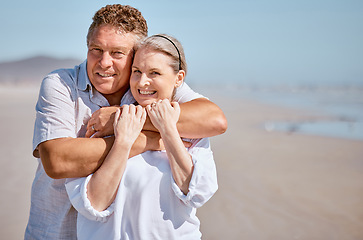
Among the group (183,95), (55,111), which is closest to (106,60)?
(55,111)

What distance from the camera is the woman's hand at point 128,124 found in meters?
2.08

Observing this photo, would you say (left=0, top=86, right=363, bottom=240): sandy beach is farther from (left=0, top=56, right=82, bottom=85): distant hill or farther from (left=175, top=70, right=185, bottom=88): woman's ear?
(left=0, top=56, right=82, bottom=85): distant hill

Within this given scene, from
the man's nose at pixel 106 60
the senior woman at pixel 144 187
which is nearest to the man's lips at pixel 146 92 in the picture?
the senior woman at pixel 144 187

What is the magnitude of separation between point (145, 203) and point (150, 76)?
2.56 feet

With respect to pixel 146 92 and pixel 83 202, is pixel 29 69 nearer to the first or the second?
pixel 146 92

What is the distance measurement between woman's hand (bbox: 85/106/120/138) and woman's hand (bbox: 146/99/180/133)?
0.77 ft

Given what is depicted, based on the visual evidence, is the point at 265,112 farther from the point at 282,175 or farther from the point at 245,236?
the point at 245,236

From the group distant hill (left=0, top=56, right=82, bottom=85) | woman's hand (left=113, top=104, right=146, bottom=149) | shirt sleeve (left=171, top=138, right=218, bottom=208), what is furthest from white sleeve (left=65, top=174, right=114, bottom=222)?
distant hill (left=0, top=56, right=82, bottom=85)

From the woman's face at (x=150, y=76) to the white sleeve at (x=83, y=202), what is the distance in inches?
24.7

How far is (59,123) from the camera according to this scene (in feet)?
7.45

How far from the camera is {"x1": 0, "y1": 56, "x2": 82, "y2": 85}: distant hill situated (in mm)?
34312

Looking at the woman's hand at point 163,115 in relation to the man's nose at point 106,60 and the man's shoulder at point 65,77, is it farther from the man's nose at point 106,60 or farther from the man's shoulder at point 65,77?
the man's shoulder at point 65,77

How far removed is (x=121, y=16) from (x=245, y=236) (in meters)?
3.70

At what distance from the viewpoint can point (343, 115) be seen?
572 inches
